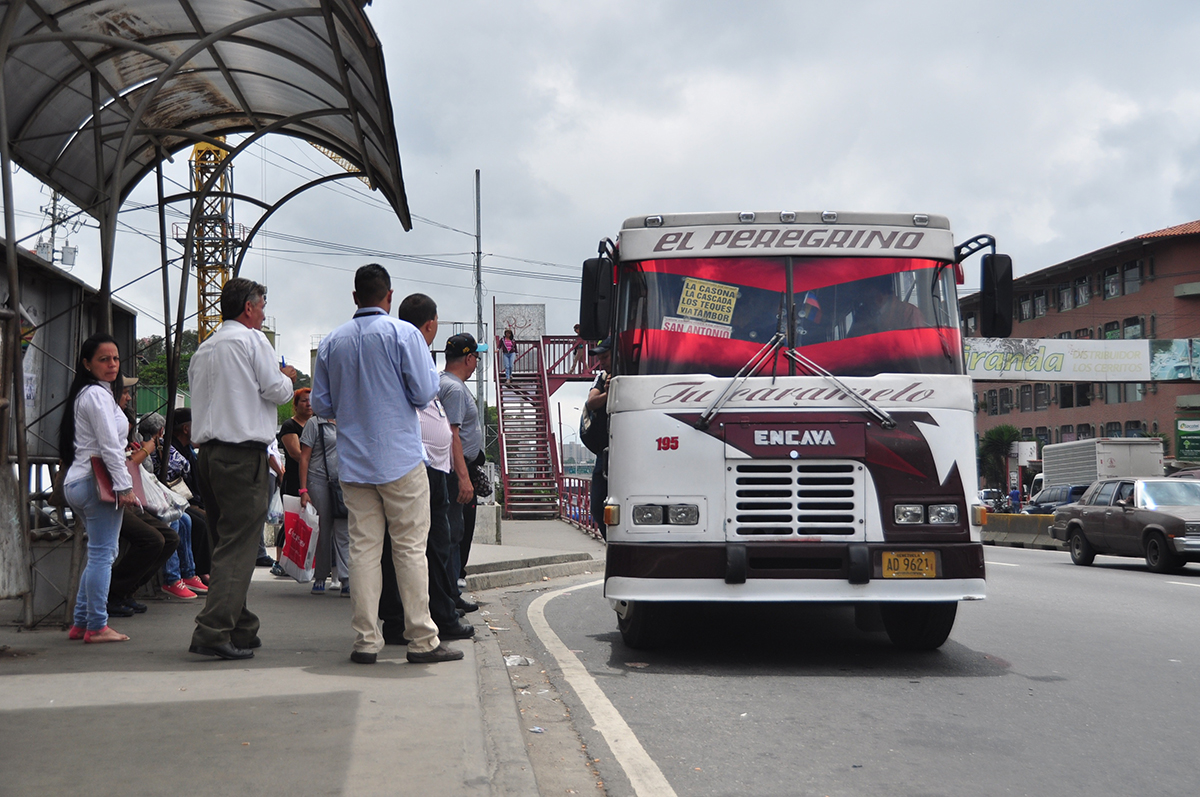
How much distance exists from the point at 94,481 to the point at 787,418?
4021 millimetres

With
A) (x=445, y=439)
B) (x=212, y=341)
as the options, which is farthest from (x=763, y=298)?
Result: (x=212, y=341)

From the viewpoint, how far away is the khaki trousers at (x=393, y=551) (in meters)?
5.98

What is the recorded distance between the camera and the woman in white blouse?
21.3 feet

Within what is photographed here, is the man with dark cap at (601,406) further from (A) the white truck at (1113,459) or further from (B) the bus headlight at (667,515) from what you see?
(A) the white truck at (1113,459)

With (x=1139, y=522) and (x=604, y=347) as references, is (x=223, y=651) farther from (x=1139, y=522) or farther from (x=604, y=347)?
(x=1139, y=522)

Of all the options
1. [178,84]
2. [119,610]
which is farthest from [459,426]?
[178,84]

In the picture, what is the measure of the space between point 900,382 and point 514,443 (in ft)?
95.2

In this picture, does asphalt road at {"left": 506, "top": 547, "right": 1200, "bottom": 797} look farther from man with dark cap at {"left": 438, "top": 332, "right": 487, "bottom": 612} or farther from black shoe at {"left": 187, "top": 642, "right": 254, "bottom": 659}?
black shoe at {"left": 187, "top": 642, "right": 254, "bottom": 659}

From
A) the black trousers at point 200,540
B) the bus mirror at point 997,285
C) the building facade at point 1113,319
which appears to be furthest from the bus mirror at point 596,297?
the building facade at point 1113,319

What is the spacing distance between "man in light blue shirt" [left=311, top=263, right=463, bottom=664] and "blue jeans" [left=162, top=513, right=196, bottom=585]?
3834 mm

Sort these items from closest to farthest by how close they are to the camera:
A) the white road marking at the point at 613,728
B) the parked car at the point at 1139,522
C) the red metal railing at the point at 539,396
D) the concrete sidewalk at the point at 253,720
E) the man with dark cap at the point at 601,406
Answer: the concrete sidewalk at the point at 253,720 < the white road marking at the point at 613,728 < the man with dark cap at the point at 601,406 < the parked car at the point at 1139,522 < the red metal railing at the point at 539,396

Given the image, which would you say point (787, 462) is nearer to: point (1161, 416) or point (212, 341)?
point (212, 341)

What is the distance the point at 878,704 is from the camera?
19.1 ft

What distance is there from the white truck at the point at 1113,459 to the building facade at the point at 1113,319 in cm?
1841
